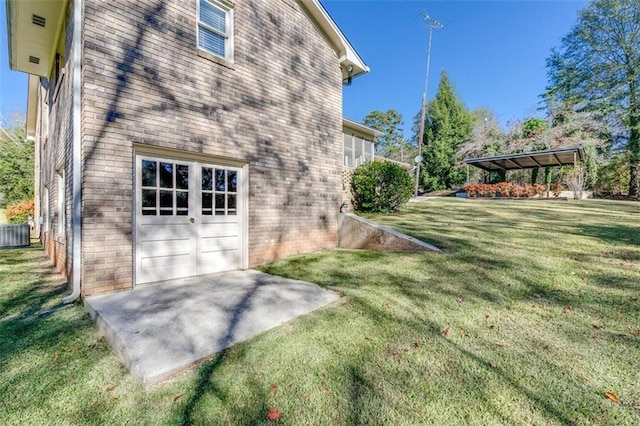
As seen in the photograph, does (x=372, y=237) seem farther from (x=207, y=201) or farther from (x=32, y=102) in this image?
(x=32, y=102)

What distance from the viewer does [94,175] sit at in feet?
13.3

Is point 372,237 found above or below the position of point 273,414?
above

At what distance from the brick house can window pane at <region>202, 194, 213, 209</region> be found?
0.06ft

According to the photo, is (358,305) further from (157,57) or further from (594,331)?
(157,57)

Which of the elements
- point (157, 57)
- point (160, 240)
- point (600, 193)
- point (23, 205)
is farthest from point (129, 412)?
point (600, 193)

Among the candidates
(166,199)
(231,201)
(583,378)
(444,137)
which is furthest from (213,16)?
(444,137)

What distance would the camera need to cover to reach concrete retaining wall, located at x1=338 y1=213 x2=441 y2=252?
6195 millimetres

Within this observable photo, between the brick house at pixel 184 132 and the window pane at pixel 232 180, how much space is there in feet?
0.10

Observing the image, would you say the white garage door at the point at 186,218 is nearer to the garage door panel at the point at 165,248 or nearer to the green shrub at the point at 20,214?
the garage door panel at the point at 165,248

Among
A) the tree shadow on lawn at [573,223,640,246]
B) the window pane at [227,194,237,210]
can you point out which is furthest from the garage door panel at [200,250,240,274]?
the tree shadow on lawn at [573,223,640,246]

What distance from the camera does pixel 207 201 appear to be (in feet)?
17.7

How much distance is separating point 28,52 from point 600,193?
29635 millimetres

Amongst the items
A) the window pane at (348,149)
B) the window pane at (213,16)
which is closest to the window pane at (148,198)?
the window pane at (213,16)

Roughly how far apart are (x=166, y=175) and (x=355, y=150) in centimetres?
1257
